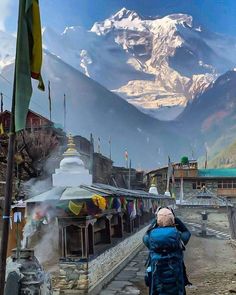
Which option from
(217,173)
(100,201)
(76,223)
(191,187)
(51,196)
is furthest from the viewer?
(217,173)

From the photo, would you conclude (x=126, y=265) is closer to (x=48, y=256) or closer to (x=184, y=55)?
(x=48, y=256)

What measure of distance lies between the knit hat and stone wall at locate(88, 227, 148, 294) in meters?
4.49

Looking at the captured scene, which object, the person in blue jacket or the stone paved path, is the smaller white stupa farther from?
the person in blue jacket

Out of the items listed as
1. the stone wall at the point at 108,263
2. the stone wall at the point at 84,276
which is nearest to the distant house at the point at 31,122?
the stone wall at the point at 108,263

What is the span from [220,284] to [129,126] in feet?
510

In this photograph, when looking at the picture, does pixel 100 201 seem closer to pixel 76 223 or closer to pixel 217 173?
pixel 76 223

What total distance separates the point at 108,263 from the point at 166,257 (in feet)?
21.2

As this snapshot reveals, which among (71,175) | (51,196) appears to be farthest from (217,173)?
(51,196)

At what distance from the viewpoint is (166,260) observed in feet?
16.2

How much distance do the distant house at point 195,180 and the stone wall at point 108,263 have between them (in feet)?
124

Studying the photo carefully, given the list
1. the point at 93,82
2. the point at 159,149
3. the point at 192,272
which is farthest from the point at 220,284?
the point at 93,82

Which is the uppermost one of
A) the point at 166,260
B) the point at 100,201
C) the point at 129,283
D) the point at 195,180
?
the point at 195,180

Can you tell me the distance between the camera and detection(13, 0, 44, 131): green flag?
540 centimetres

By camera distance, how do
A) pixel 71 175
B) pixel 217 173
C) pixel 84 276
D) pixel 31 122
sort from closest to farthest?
pixel 84 276
pixel 71 175
pixel 31 122
pixel 217 173
